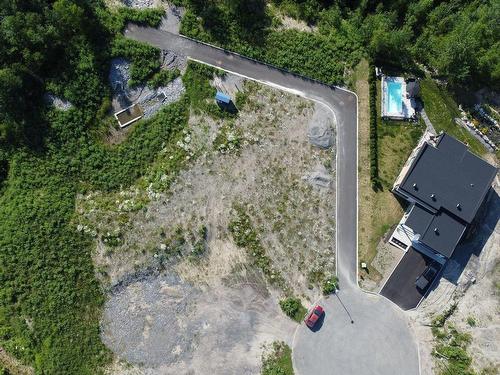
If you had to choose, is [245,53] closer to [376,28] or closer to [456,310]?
[376,28]

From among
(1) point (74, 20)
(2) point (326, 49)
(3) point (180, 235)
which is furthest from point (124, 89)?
(2) point (326, 49)

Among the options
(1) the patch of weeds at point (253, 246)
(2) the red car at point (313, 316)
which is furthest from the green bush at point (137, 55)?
(2) the red car at point (313, 316)

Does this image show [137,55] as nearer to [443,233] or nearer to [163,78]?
[163,78]

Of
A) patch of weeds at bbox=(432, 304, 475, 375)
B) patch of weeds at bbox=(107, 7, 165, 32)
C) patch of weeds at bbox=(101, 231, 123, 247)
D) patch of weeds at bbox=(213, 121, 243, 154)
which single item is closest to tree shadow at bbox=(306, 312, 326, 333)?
patch of weeds at bbox=(432, 304, 475, 375)

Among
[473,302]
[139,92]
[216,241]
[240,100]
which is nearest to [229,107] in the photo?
[240,100]

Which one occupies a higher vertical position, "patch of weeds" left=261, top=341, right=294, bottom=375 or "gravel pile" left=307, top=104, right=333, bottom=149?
"gravel pile" left=307, top=104, right=333, bottom=149

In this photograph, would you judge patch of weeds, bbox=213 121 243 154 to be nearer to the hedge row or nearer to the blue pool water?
the hedge row

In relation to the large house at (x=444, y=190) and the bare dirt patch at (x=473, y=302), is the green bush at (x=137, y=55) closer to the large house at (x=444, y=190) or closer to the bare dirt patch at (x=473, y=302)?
the large house at (x=444, y=190)
